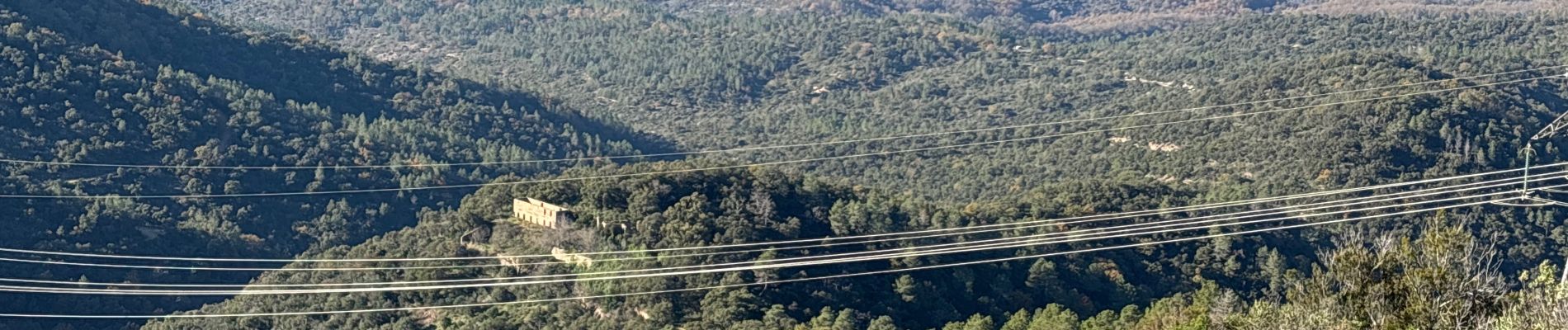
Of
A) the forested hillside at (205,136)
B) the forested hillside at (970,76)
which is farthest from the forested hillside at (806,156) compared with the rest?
the forested hillside at (970,76)

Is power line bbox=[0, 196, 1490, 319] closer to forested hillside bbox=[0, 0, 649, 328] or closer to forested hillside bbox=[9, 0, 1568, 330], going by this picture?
forested hillside bbox=[9, 0, 1568, 330]

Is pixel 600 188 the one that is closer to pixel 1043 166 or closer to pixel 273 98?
pixel 1043 166

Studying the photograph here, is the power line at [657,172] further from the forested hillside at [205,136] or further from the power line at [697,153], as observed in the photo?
the power line at [697,153]

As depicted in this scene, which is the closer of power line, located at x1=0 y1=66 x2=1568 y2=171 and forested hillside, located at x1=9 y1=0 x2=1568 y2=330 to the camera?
forested hillside, located at x1=9 y1=0 x2=1568 y2=330

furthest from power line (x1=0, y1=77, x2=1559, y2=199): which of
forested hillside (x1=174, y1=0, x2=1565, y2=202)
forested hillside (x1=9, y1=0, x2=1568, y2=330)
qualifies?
forested hillside (x1=174, y1=0, x2=1565, y2=202)

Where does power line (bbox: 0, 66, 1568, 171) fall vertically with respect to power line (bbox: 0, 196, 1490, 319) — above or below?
below
